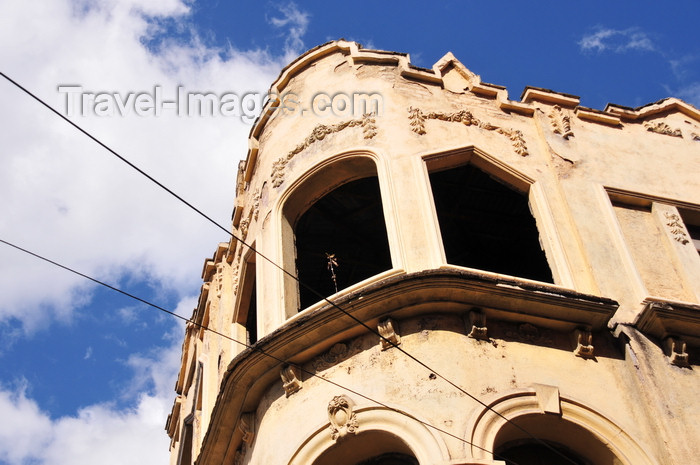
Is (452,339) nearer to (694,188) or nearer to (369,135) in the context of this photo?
(369,135)

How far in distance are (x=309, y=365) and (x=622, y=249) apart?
14.0 ft

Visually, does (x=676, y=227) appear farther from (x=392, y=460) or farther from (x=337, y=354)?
(x=392, y=460)

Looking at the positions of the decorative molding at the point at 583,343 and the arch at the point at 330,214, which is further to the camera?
the arch at the point at 330,214

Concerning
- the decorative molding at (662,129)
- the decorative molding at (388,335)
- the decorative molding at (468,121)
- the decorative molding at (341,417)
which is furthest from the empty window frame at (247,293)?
the decorative molding at (662,129)

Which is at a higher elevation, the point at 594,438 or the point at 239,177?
the point at 239,177

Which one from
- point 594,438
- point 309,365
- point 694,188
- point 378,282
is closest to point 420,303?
point 378,282

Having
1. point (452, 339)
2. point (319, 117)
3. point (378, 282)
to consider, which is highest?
point (319, 117)

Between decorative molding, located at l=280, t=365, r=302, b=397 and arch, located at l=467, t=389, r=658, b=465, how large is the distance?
217cm

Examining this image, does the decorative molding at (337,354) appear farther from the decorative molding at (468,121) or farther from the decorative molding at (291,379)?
the decorative molding at (468,121)

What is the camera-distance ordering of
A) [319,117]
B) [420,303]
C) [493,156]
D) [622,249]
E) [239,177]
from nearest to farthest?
[420,303], [622,249], [493,156], [319,117], [239,177]

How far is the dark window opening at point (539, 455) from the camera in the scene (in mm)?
9797

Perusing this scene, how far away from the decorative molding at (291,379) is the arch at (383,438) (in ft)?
2.46

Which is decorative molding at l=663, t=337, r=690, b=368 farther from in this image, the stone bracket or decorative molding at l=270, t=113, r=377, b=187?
decorative molding at l=270, t=113, r=377, b=187

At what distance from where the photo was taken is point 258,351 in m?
10.9
